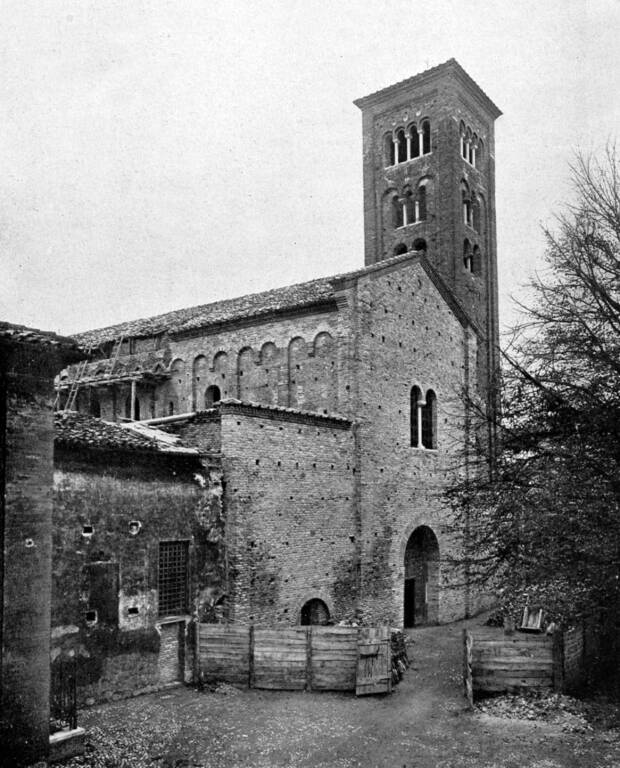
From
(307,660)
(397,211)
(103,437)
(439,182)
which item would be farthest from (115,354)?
(307,660)

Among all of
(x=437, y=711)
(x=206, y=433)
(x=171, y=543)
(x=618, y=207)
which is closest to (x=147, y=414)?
(x=206, y=433)

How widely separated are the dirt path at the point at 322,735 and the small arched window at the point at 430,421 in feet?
34.6

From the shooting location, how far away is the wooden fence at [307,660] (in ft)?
49.5

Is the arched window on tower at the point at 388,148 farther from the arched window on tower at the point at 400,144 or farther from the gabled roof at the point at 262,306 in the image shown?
the gabled roof at the point at 262,306

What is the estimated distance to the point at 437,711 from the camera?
14102mm

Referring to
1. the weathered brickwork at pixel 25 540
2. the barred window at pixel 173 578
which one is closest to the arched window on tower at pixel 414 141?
the barred window at pixel 173 578

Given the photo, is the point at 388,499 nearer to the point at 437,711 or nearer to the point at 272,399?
the point at 272,399

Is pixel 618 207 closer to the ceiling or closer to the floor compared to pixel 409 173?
closer to the floor

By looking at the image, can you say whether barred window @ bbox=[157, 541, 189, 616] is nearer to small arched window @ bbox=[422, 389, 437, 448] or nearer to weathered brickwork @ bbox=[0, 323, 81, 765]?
weathered brickwork @ bbox=[0, 323, 81, 765]

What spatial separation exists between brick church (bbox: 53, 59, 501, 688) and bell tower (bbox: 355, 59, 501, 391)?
89mm

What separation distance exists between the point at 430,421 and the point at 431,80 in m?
16.1

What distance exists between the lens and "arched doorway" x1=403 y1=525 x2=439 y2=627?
2412 cm

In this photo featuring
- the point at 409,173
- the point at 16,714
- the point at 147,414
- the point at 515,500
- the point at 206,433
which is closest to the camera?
the point at 16,714

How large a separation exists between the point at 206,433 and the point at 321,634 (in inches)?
216
